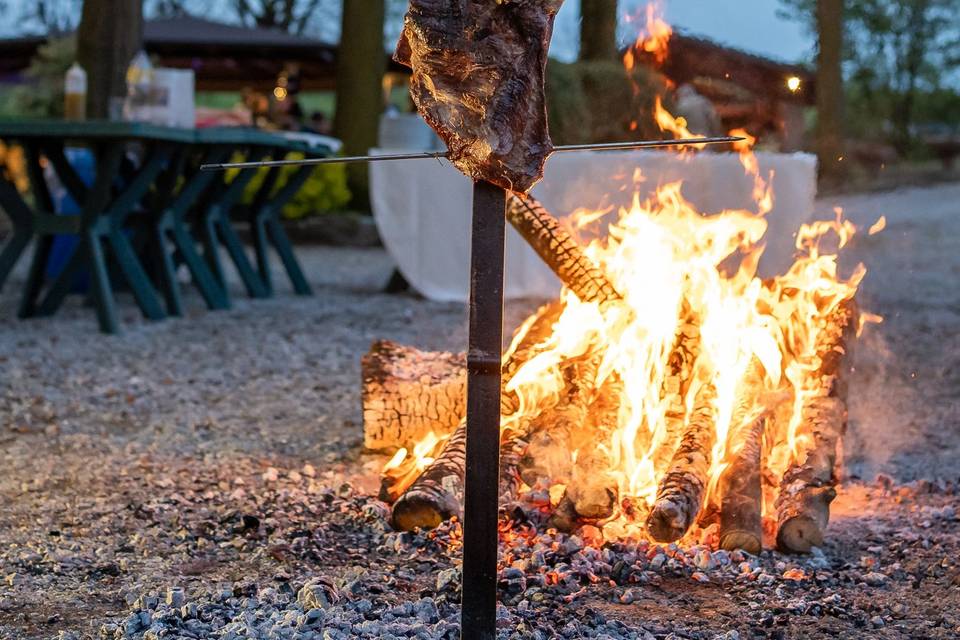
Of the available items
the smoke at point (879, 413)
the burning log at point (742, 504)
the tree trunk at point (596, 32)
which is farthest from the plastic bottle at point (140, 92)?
the burning log at point (742, 504)

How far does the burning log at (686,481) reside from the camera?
2.43 m

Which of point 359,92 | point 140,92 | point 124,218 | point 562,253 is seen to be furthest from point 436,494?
point 359,92

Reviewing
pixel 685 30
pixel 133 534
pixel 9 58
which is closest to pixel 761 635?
pixel 133 534

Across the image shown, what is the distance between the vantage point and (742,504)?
260 centimetres

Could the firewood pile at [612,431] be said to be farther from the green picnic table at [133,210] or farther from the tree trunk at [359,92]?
the tree trunk at [359,92]

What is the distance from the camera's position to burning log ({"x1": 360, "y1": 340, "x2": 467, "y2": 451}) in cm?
341

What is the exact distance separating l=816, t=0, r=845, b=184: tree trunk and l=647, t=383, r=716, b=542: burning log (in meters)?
9.20

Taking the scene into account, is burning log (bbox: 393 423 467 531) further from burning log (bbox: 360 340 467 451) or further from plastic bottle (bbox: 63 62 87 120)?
plastic bottle (bbox: 63 62 87 120)

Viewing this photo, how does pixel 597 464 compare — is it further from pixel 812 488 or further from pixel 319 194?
pixel 319 194

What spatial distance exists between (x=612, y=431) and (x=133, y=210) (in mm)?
4114

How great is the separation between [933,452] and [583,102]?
5.74m

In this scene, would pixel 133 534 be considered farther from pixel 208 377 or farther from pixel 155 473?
pixel 208 377

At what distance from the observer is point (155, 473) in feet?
10.7

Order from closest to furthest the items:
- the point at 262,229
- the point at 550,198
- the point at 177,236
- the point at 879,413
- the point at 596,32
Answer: the point at 879,413, the point at 550,198, the point at 177,236, the point at 262,229, the point at 596,32
